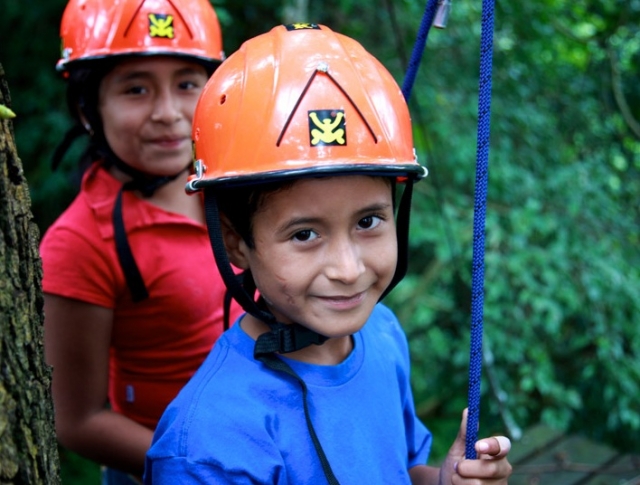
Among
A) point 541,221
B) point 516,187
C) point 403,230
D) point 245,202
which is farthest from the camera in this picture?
point 516,187

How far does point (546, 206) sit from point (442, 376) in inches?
51.9

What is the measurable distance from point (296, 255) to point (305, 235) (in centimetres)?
4

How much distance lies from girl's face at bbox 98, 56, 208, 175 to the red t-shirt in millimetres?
120

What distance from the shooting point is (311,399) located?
1512 millimetres

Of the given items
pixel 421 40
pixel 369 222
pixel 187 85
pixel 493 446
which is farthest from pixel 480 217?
pixel 187 85

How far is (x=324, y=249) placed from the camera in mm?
1439

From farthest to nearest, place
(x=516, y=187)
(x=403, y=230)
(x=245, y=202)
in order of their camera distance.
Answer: (x=516, y=187) → (x=403, y=230) → (x=245, y=202)

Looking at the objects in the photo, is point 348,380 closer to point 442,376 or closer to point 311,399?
point 311,399

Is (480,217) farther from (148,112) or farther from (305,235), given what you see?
(148,112)

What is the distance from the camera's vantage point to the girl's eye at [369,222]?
150cm

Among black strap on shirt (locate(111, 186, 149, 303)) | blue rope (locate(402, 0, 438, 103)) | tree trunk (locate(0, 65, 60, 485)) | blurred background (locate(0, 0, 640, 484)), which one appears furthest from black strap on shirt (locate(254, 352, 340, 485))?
blurred background (locate(0, 0, 640, 484))

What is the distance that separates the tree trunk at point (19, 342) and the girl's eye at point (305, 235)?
470 mm

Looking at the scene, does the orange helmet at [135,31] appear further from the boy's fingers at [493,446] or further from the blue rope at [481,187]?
the boy's fingers at [493,446]

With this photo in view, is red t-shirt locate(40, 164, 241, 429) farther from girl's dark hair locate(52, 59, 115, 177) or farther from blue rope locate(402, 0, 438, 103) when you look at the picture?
blue rope locate(402, 0, 438, 103)
